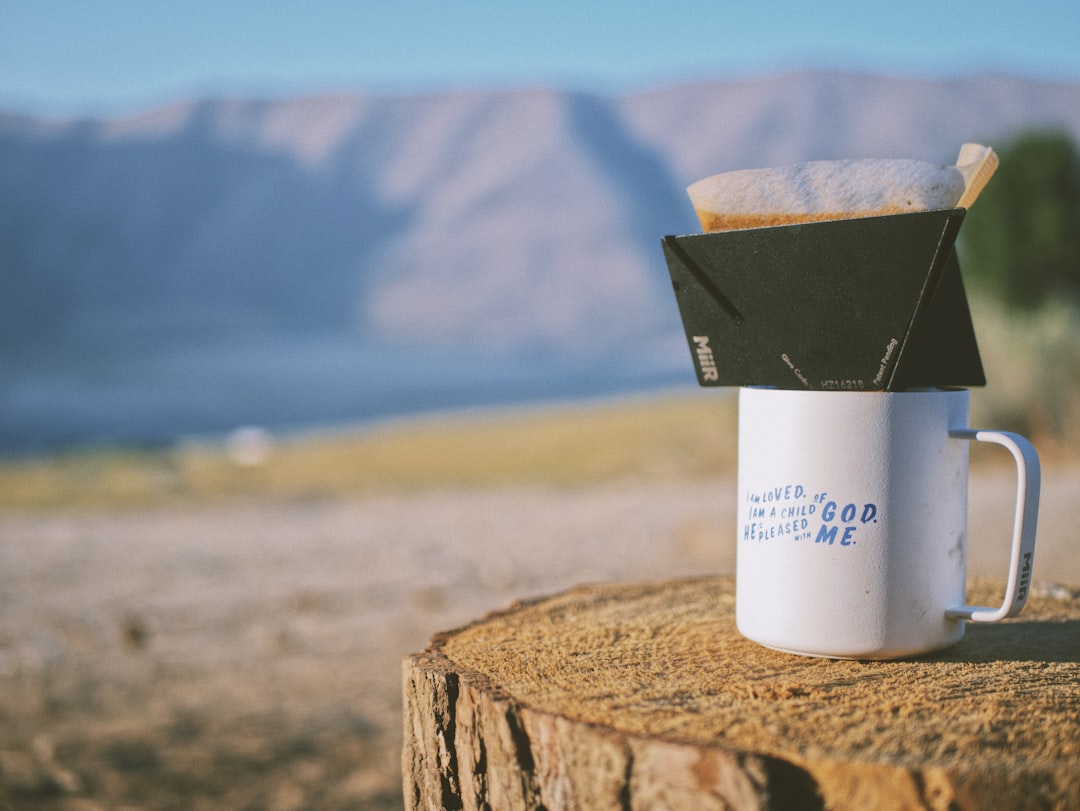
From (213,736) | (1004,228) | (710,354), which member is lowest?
(213,736)

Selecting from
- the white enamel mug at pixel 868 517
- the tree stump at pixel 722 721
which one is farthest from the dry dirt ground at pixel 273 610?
the white enamel mug at pixel 868 517

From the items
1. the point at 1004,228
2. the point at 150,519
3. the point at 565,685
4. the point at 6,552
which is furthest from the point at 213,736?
the point at 1004,228

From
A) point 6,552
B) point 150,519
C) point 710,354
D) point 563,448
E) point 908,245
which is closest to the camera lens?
point 908,245

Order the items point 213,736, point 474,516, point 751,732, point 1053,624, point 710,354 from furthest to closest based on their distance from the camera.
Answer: point 474,516 → point 213,736 → point 1053,624 → point 710,354 → point 751,732

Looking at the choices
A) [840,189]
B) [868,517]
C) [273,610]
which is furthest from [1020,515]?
[273,610]

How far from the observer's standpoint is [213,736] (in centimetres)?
369

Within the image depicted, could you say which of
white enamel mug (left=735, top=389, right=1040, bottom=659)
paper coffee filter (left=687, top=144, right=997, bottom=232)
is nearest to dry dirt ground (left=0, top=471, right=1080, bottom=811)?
white enamel mug (left=735, top=389, right=1040, bottom=659)

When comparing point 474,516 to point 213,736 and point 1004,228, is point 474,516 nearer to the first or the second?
point 213,736

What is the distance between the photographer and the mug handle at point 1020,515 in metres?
1.22

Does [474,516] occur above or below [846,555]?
below

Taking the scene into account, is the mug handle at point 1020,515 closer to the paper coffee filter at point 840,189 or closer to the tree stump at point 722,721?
the tree stump at point 722,721

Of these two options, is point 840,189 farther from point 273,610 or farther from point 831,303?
point 273,610

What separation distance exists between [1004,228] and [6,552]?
39.2ft

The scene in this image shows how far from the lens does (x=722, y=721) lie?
1088mm
